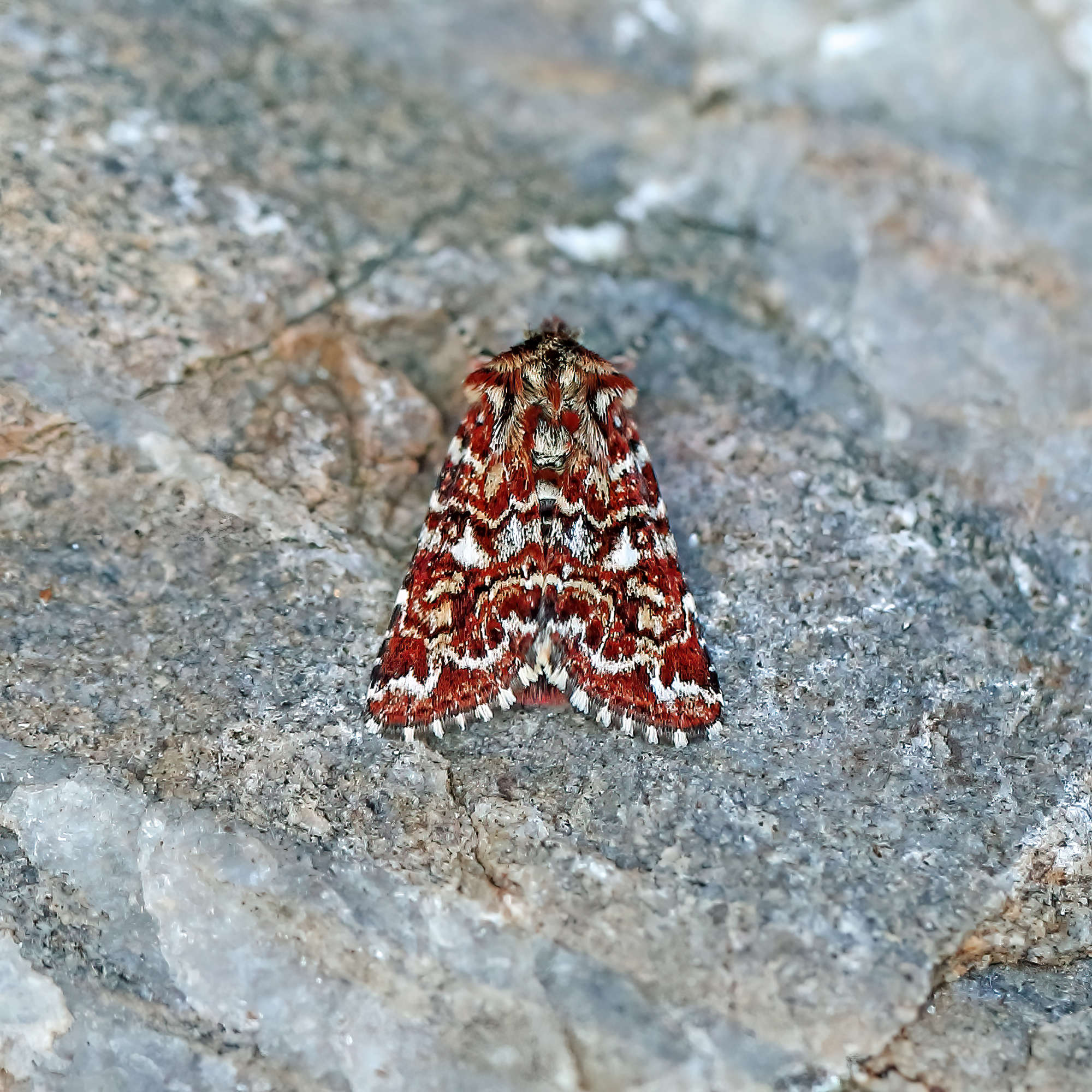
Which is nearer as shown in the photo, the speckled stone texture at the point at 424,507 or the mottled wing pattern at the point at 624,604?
the speckled stone texture at the point at 424,507

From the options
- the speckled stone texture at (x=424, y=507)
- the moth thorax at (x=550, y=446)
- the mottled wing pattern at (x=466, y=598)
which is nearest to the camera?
the speckled stone texture at (x=424, y=507)

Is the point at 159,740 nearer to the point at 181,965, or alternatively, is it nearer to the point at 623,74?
the point at 181,965

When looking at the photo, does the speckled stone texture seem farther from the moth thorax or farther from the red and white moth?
the moth thorax

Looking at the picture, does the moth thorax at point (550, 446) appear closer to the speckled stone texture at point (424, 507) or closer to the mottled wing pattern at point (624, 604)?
the mottled wing pattern at point (624, 604)

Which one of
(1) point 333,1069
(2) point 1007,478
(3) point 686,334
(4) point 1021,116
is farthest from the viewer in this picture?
(4) point 1021,116

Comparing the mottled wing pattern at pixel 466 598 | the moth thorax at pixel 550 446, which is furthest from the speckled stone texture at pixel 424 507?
the moth thorax at pixel 550 446

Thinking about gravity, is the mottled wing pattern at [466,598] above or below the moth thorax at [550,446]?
below

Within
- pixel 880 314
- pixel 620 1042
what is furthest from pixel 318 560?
pixel 880 314

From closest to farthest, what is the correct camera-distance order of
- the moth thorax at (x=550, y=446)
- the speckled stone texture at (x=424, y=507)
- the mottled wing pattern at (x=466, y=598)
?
the speckled stone texture at (x=424, y=507)
the mottled wing pattern at (x=466, y=598)
the moth thorax at (x=550, y=446)
